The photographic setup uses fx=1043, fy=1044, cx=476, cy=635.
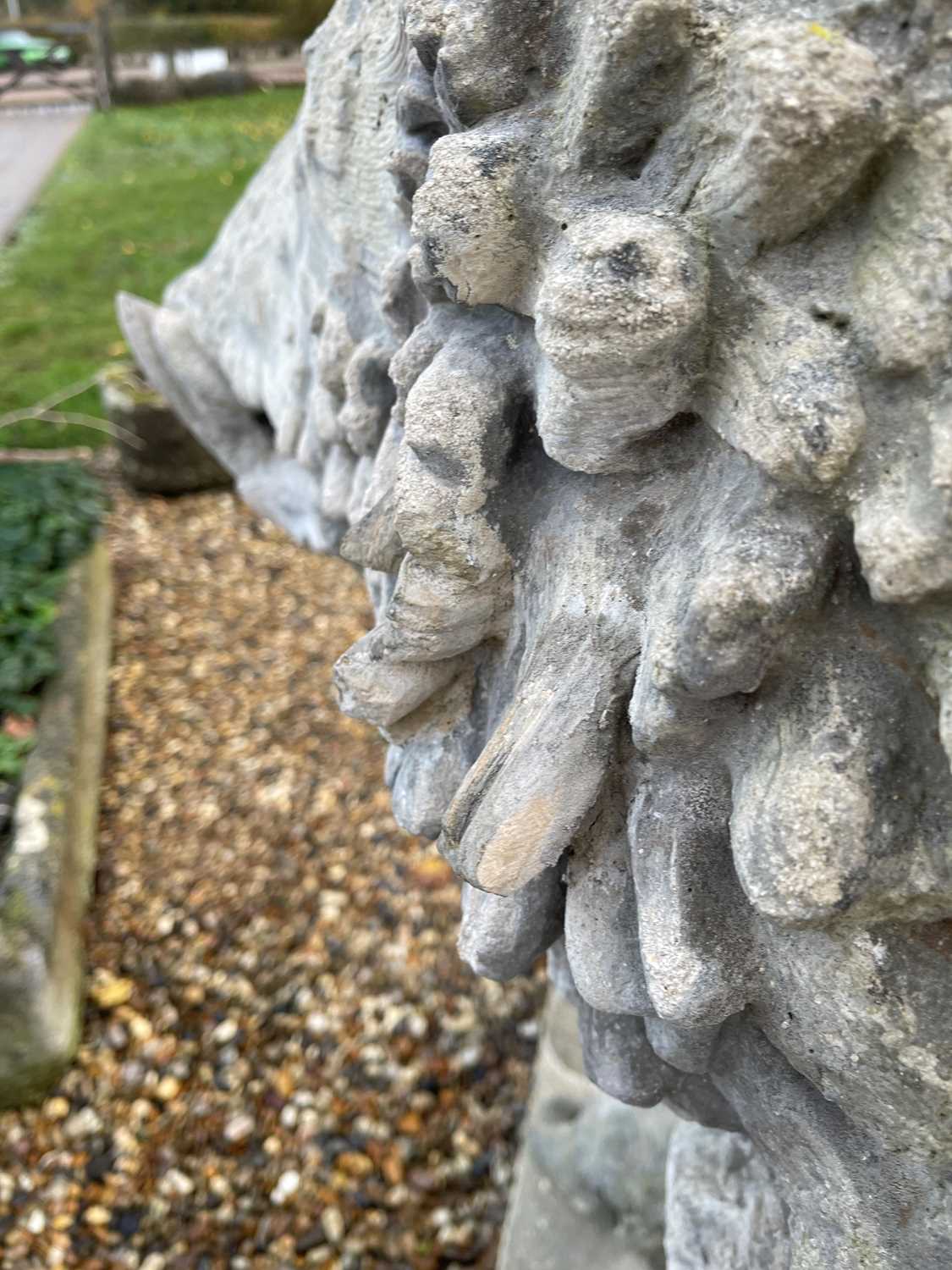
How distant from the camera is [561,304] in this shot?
488mm

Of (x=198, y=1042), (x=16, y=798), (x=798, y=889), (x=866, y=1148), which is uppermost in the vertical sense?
(x=798, y=889)

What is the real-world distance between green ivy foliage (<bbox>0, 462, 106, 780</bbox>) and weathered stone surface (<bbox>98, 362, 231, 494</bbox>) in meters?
0.20

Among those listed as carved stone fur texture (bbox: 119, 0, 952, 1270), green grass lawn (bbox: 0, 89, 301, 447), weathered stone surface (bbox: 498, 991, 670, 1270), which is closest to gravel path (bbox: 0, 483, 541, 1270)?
weathered stone surface (bbox: 498, 991, 670, 1270)

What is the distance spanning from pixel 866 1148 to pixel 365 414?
631 mm

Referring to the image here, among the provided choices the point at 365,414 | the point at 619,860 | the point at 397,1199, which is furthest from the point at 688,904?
the point at 397,1199

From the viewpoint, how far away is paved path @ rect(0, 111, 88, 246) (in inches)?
236

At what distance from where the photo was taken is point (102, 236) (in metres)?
5.31

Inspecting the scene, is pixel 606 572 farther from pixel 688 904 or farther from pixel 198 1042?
pixel 198 1042

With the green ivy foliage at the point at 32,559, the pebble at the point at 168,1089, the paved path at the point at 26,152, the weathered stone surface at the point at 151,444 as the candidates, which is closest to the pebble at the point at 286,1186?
the pebble at the point at 168,1089

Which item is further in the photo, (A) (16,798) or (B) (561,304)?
(A) (16,798)

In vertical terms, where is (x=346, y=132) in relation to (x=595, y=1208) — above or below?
above

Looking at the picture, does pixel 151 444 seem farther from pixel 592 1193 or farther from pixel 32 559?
pixel 592 1193

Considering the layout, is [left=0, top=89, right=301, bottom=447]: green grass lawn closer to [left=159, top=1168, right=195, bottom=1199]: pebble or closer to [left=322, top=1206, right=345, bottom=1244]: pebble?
[left=159, top=1168, right=195, bottom=1199]: pebble

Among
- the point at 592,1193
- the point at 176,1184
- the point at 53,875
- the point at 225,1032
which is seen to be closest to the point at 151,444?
the point at 53,875
